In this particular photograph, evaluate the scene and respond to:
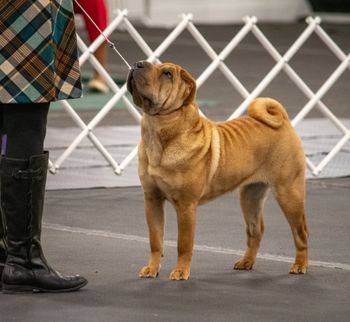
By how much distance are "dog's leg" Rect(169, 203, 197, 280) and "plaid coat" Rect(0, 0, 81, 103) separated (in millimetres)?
588

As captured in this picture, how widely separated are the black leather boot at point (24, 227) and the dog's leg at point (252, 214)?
0.75 metres

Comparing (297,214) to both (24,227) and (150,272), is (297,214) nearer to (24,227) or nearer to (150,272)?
(150,272)

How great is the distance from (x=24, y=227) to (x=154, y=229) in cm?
49

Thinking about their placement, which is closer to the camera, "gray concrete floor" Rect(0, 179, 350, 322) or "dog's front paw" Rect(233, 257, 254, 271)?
"gray concrete floor" Rect(0, 179, 350, 322)

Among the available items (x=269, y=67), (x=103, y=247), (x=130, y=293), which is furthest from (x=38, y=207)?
(x=269, y=67)

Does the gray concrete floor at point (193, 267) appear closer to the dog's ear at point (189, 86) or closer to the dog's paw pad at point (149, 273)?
the dog's paw pad at point (149, 273)

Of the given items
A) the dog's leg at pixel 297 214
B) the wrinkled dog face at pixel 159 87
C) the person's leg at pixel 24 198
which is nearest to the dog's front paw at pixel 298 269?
the dog's leg at pixel 297 214

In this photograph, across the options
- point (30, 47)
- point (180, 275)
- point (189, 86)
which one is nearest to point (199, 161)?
point (189, 86)

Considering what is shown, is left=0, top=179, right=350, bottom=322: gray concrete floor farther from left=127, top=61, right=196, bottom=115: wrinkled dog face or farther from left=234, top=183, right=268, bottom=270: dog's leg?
left=127, top=61, right=196, bottom=115: wrinkled dog face

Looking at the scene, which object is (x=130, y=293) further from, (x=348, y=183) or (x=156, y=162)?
(x=348, y=183)

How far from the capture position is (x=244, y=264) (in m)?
4.50

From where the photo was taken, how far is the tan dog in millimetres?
4180

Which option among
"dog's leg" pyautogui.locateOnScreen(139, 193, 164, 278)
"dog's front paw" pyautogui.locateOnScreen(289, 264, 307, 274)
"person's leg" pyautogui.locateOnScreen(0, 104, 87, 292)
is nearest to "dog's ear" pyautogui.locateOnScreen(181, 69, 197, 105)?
"dog's leg" pyautogui.locateOnScreen(139, 193, 164, 278)

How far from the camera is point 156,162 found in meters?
4.21
